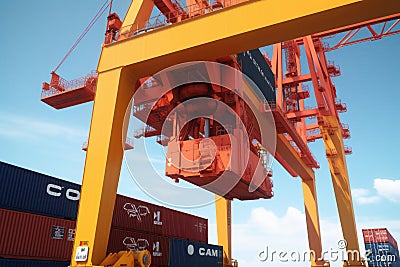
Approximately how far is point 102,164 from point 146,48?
3921 mm

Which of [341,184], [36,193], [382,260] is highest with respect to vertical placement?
[341,184]

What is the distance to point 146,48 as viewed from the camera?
428 inches

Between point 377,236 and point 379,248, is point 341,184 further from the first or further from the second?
point 379,248

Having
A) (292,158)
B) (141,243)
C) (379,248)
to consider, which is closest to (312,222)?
(379,248)

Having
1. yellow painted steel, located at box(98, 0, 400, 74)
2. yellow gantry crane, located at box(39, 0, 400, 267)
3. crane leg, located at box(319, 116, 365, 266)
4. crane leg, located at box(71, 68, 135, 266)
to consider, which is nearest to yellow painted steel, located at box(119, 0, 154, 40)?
yellow gantry crane, located at box(39, 0, 400, 267)

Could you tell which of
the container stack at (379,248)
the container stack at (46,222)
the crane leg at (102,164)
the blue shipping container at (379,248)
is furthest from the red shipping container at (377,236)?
the crane leg at (102,164)

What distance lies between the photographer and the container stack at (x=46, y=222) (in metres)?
11.3

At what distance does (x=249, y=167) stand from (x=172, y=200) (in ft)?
11.4

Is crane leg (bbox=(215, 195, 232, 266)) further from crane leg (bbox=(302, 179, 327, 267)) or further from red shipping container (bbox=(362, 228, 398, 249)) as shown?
red shipping container (bbox=(362, 228, 398, 249))

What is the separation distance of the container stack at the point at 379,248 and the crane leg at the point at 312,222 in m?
3.30

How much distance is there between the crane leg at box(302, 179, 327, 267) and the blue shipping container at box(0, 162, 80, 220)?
1708cm

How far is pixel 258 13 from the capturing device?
9578mm

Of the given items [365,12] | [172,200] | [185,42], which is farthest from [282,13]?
[172,200]

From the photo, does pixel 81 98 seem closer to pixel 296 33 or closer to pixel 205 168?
pixel 205 168
